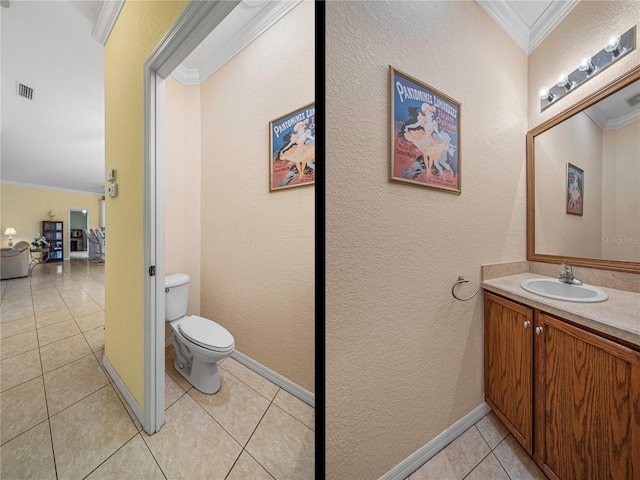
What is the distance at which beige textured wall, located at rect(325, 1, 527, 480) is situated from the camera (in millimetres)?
729

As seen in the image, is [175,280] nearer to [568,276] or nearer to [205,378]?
[205,378]

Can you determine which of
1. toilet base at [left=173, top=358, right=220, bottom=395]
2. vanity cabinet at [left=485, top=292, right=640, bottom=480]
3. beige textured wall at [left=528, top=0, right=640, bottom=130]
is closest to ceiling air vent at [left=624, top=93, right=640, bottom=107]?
beige textured wall at [left=528, top=0, right=640, bottom=130]

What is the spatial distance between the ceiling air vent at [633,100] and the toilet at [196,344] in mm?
2451

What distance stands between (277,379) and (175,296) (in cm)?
99

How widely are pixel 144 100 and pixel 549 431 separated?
2.43 m

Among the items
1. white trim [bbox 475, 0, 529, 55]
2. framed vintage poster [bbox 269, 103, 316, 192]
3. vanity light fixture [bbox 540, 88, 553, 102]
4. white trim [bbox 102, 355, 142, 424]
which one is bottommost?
white trim [bbox 102, 355, 142, 424]

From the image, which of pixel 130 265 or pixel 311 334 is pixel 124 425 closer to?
pixel 130 265

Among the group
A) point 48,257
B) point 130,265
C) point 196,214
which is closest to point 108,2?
point 196,214

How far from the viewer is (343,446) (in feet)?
2.52

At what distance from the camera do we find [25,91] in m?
2.34

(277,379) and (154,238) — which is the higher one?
(154,238)

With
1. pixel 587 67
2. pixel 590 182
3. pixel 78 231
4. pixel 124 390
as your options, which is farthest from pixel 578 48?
pixel 78 231

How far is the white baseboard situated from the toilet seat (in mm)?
1015

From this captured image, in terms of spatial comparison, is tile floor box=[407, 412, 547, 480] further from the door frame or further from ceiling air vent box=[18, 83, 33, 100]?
ceiling air vent box=[18, 83, 33, 100]
